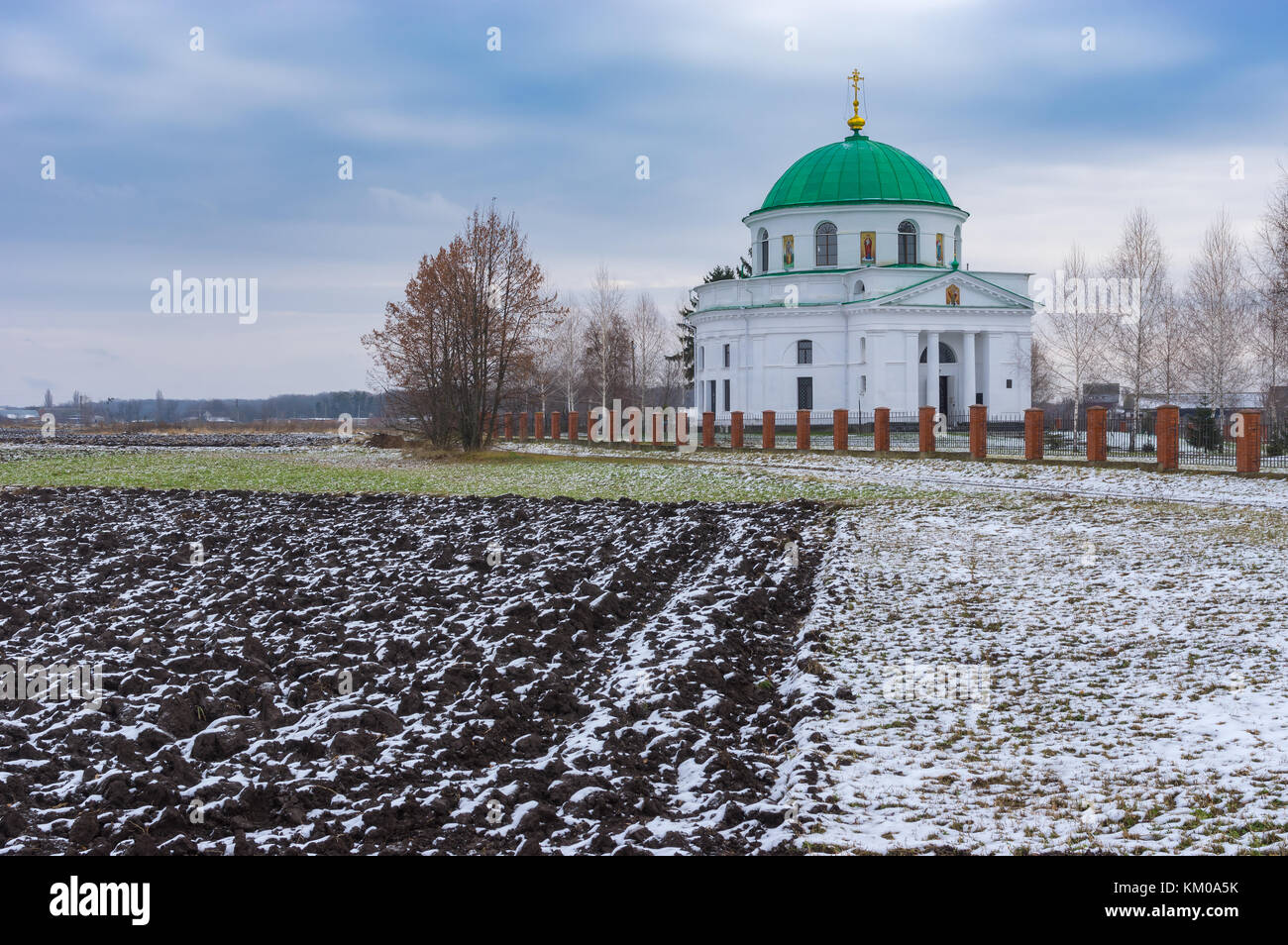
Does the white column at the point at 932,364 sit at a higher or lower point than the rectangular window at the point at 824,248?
lower

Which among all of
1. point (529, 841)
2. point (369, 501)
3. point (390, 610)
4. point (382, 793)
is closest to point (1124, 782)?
point (529, 841)

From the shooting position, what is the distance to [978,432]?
3047 cm

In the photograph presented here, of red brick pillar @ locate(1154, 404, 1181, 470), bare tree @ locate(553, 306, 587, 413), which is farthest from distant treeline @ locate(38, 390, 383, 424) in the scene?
red brick pillar @ locate(1154, 404, 1181, 470)

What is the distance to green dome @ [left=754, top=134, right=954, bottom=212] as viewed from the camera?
58125 millimetres

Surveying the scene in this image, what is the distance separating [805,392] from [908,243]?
1005 cm

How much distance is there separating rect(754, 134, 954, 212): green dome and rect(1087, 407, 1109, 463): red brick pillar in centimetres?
3189

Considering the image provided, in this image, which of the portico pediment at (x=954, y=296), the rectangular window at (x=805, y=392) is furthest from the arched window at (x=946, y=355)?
the rectangular window at (x=805, y=392)

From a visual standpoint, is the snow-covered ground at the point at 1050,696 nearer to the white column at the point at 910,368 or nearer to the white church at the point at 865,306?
the white column at the point at 910,368

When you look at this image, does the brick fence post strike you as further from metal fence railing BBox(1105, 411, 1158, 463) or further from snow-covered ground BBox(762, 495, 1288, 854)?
snow-covered ground BBox(762, 495, 1288, 854)

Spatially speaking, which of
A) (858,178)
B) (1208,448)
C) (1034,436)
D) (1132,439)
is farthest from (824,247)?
(1208,448)

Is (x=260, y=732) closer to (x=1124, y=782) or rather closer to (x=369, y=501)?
(x=1124, y=782)

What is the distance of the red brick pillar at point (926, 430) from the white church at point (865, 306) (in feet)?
72.6

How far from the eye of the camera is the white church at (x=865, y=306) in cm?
5509

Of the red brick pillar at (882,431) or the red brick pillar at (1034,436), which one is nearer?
the red brick pillar at (1034,436)
